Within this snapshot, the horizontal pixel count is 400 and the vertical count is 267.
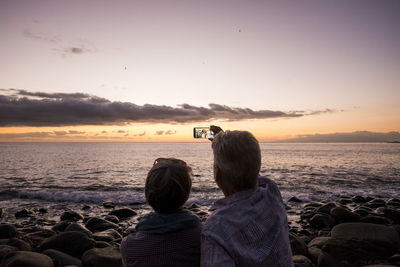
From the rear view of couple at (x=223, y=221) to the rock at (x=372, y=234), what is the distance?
6.51 metres

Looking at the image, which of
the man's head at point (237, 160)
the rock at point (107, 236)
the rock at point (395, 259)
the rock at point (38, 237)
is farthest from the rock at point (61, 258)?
the rock at point (395, 259)

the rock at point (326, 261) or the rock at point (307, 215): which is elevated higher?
the rock at point (326, 261)

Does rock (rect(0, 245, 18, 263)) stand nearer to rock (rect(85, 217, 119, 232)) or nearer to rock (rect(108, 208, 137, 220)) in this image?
rock (rect(85, 217, 119, 232))

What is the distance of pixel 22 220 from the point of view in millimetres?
11734

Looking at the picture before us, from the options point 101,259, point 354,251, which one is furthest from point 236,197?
point 354,251

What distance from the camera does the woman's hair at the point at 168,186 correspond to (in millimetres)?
2408

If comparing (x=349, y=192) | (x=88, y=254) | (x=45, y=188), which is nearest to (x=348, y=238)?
(x=88, y=254)

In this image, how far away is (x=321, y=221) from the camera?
10.2m

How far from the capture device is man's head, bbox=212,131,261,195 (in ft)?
6.82

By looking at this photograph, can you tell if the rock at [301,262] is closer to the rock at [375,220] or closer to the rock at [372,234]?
the rock at [372,234]

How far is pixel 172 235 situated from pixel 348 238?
675cm

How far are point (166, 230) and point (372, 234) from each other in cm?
742

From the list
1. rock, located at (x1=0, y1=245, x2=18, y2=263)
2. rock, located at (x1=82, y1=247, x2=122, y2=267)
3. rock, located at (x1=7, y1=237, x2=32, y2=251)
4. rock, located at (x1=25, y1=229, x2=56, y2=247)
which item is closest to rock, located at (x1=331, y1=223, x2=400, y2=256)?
rock, located at (x1=82, y1=247, x2=122, y2=267)

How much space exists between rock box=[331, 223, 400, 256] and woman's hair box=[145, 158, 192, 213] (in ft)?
21.9
